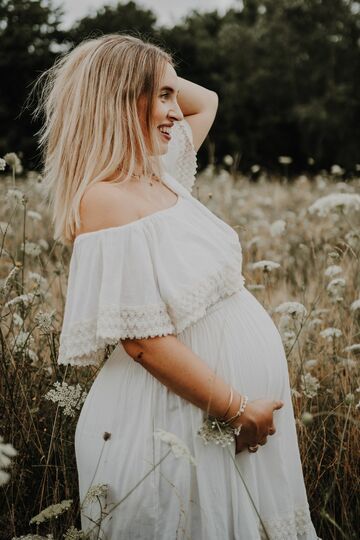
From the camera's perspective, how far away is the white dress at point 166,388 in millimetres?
1723

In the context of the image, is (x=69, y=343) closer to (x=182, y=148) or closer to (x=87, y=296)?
(x=87, y=296)

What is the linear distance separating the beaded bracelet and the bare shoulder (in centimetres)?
59

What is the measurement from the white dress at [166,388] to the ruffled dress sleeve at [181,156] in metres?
0.50

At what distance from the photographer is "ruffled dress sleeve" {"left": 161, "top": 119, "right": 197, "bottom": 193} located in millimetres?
2379

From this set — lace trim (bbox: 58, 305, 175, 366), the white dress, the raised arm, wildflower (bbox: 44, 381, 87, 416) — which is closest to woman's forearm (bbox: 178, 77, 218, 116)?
the raised arm

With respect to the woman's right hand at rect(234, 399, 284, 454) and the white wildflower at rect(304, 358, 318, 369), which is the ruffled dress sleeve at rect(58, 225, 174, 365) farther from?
the white wildflower at rect(304, 358, 318, 369)

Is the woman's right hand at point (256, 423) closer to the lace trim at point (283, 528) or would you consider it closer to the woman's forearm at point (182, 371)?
the woman's forearm at point (182, 371)

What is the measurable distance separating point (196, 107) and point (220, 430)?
1366 mm

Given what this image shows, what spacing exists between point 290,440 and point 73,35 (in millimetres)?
17798

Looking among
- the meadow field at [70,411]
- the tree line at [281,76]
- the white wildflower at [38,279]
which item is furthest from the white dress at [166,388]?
the tree line at [281,76]

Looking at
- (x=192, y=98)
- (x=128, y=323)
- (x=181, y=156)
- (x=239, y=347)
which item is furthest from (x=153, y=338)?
(x=192, y=98)

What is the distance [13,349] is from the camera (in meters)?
2.59

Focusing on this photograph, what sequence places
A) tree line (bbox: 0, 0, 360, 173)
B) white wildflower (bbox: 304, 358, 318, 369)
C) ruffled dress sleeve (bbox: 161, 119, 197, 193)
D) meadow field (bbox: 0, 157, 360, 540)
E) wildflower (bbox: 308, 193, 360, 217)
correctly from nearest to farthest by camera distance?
meadow field (bbox: 0, 157, 360, 540) → ruffled dress sleeve (bbox: 161, 119, 197, 193) → white wildflower (bbox: 304, 358, 318, 369) → wildflower (bbox: 308, 193, 360, 217) → tree line (bbox: 0, 0, 360, 173)

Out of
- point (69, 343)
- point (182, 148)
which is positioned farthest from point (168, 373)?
point (182, 148)
